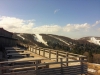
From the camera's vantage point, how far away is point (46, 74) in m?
8.87

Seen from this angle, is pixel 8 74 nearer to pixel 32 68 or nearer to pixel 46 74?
pixel 32 68

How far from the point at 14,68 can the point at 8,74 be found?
588 millimetres

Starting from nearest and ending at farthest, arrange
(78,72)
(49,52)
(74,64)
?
1. (78,72)
2. (74,64)
3. (49,52)

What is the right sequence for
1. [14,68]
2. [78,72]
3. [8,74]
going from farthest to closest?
[78,72]
[14,68]
[8,74]

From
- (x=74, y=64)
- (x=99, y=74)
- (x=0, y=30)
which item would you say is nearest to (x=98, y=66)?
(x=99, y=74)

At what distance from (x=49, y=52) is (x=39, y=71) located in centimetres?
531

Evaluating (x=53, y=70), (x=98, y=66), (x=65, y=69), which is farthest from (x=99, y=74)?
(x=53, y=70)

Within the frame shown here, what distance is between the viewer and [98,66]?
14.2m

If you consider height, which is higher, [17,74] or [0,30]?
[0,30]

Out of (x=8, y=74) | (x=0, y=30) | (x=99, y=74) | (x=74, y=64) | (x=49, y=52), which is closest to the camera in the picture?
(x=8, y=74)

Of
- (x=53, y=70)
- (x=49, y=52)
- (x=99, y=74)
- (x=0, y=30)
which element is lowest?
(x=99, y=74)

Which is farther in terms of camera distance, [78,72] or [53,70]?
[78,72]

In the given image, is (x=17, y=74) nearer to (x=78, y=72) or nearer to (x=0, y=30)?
(x=78, y=72)

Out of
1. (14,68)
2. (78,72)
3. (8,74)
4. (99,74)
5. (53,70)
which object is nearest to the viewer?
(8,74)
